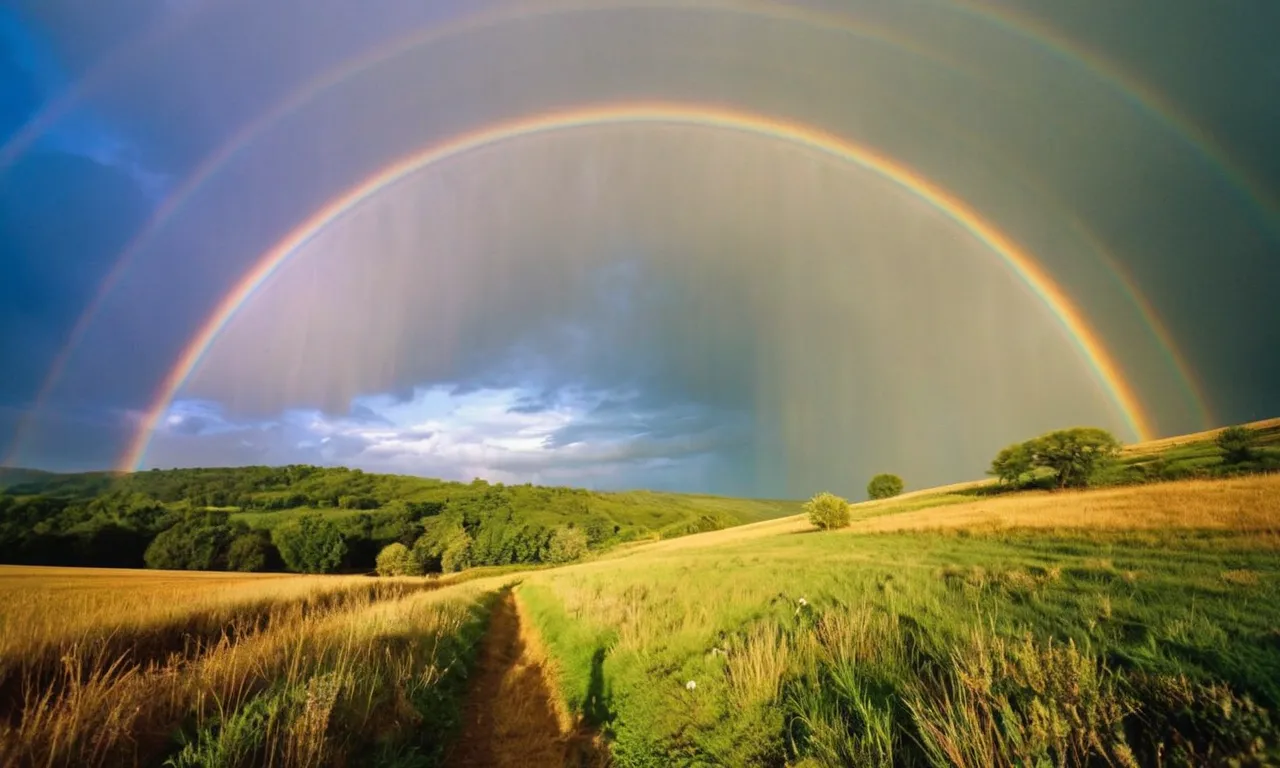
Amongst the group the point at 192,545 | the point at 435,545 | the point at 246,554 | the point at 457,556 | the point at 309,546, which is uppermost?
the point at 192,545

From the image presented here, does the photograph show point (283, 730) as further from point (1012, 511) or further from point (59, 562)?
point (59, 562)

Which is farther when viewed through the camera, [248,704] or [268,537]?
[268,537]

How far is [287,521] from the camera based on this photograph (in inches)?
3408

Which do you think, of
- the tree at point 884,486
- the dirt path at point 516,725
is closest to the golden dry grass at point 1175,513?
the dirt path at point 516,725

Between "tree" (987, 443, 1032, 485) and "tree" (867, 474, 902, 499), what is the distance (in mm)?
46678

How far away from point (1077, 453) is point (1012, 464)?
25.2 feet

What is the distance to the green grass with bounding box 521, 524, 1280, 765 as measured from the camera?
3.96 m

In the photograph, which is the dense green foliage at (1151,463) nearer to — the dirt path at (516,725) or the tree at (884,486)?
the tree at (884,486)

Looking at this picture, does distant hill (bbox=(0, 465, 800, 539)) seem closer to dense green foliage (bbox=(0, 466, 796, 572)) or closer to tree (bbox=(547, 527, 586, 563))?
dense green foliage (bbox=(0, 466, 796, 572))

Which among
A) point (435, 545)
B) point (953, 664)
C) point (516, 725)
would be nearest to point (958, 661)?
point (953, 664)

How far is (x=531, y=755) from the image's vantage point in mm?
7484

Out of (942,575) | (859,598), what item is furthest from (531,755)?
(942,575)

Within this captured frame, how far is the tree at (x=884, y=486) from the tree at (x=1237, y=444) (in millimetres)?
58032

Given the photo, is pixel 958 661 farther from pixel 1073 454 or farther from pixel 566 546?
pixel 566 546
